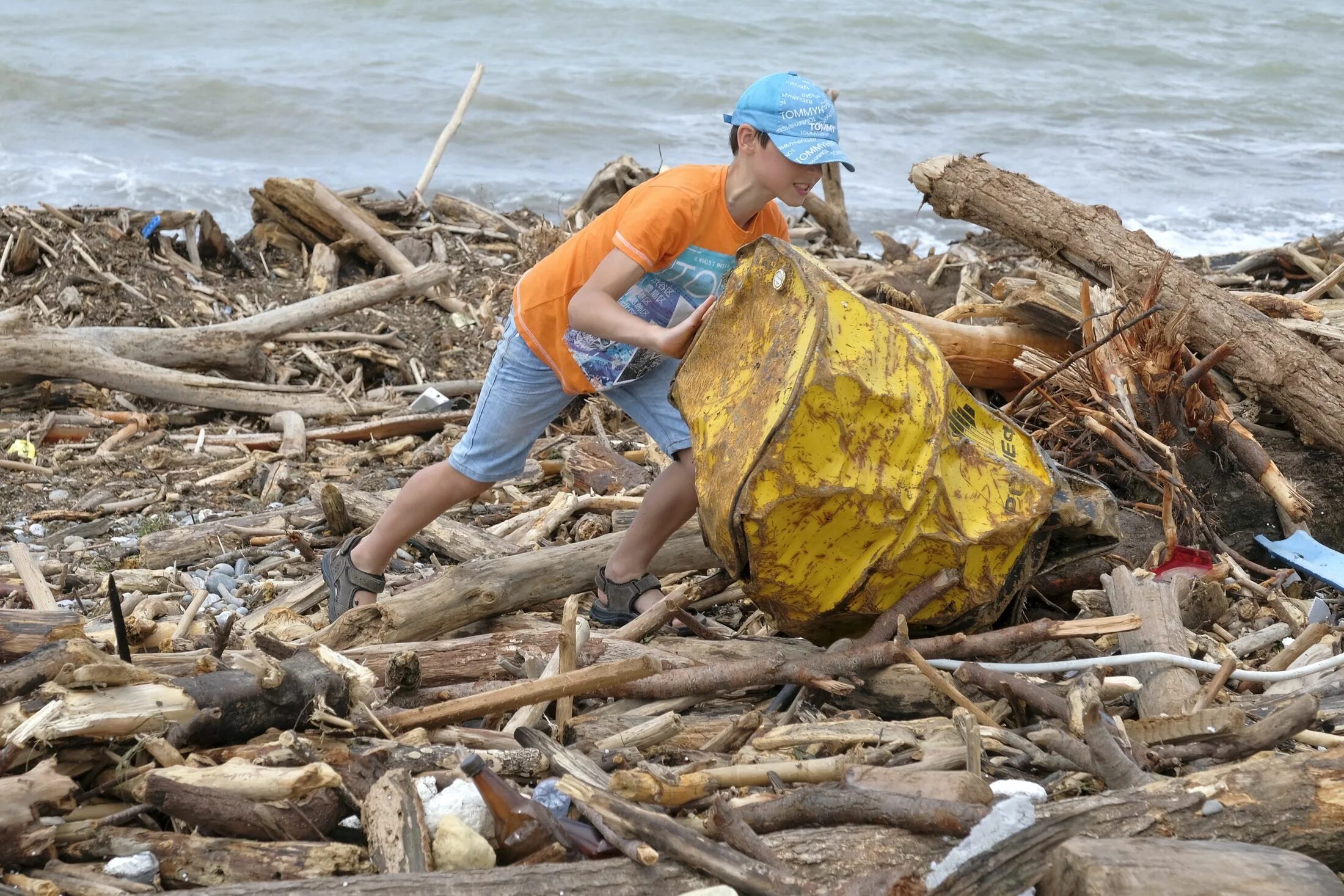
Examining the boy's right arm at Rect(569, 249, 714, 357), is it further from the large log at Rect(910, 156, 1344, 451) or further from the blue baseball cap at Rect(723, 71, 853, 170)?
the large log at Rect(910, 156, 1344, 451)

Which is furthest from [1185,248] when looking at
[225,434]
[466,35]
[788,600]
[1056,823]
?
[466,35]

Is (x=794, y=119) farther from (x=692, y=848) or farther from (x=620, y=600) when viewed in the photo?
(x=692, y=848)

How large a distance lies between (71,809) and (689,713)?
1.55m

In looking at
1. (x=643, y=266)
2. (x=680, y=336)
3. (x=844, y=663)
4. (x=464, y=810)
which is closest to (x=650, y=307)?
(x=643, y=266)

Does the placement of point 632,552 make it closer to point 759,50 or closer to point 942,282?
point 942,282

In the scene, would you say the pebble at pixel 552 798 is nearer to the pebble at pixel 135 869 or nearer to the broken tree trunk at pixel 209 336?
the pebble at pixel 135 869

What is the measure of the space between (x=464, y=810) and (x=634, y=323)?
1.56 m

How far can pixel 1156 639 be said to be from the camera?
3.56 meters

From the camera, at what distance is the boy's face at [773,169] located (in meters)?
3.70

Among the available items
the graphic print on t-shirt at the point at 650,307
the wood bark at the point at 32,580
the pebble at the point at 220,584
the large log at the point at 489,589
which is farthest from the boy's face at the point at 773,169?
the wood bark at the point at 32,580

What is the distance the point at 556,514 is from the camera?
5098 millimetres

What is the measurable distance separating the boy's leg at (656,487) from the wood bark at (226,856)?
1.81 meters

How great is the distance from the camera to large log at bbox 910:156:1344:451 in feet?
16.4

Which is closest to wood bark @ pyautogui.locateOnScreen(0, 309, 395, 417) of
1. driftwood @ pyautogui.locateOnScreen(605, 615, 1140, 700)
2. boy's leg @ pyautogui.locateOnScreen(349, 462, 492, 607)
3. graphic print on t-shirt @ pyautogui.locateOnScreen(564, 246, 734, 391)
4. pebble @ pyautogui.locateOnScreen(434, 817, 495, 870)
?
boy's leg @ pyautogui.locateOnScreen(349, 462, 492, 607)
